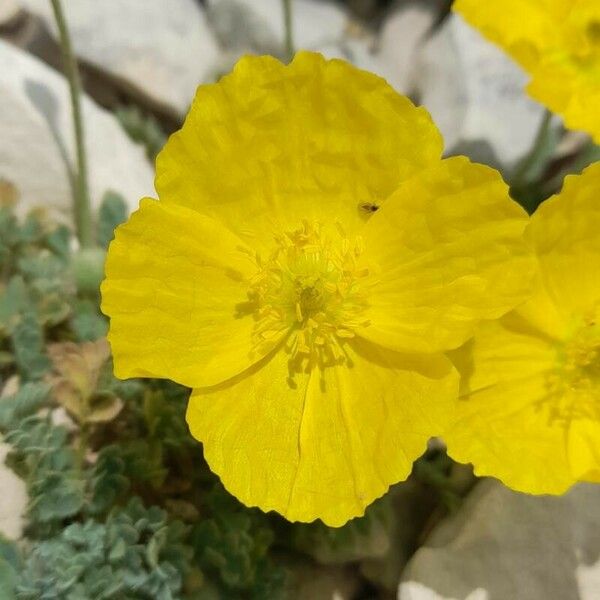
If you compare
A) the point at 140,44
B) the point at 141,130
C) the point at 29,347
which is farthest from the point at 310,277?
the point at 140,44

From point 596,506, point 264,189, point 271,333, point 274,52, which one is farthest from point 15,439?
point 274,52

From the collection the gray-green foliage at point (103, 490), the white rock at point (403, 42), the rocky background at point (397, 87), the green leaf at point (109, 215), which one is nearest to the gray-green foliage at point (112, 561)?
the gray-green foliage at point (103, 490)

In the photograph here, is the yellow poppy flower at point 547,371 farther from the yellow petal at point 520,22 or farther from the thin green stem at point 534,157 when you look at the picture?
the thin green stem at point 534,157

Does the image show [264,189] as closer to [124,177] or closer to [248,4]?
[124,177]

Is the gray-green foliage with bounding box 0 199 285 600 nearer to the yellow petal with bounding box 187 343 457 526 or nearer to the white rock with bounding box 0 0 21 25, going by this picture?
the yellow petal with bounding box 187 343 457 526

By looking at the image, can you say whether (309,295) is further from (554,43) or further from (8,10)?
(8,10)

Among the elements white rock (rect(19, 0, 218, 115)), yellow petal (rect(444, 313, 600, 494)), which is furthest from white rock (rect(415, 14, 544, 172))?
→ yellow petal (rect(444, 313, 600, 494))
